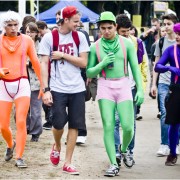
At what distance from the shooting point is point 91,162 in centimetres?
944

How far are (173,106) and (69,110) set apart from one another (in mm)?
1501

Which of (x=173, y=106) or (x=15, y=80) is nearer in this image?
(x=15, y=80)

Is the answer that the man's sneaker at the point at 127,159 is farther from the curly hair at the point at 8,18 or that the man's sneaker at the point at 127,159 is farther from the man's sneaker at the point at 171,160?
the curly hair at the point at 8,18

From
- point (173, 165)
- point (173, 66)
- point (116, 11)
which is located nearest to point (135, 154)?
point (173, 165)

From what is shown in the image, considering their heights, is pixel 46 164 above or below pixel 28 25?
below

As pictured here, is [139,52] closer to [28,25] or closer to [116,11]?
[28,25]

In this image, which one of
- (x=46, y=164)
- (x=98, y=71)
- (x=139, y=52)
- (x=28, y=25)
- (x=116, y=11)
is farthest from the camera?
(x=116, y=11)

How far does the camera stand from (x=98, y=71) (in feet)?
Result: 27.5

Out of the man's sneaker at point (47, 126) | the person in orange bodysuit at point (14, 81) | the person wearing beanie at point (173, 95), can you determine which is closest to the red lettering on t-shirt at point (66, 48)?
the person in orange bodysuit at point (14, 81)

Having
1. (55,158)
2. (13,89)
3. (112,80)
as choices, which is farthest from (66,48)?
(55,158)

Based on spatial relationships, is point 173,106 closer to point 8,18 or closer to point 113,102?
point 113,102

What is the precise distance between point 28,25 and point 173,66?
Result: 106 inches

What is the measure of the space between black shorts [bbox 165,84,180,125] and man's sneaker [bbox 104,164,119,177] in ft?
3.92

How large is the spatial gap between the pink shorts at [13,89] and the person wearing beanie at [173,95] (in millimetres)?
1728
